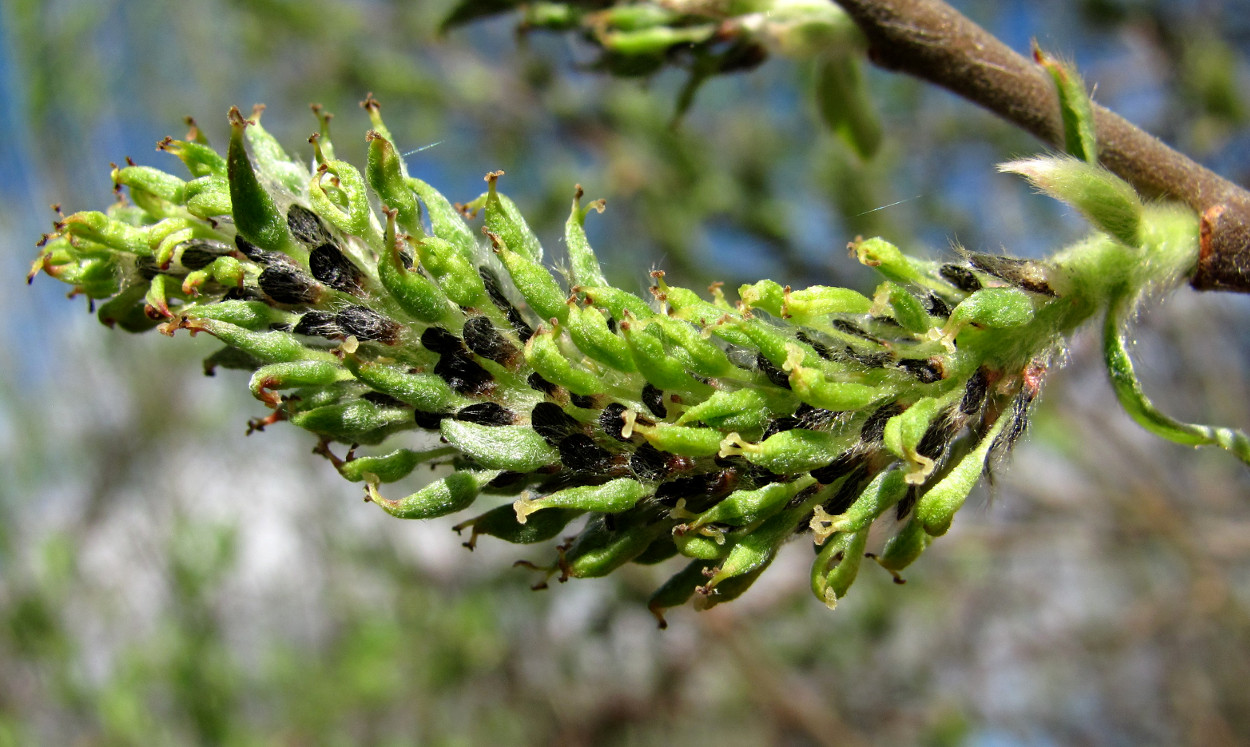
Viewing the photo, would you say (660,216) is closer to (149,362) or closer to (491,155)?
(491,155)

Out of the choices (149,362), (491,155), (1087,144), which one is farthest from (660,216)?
(1087,144)

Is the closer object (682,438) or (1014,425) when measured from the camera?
(682,438)

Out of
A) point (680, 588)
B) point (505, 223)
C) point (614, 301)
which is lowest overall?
point (680, 588)

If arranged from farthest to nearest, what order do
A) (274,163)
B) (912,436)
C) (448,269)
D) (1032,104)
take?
(1032,104) → (274,163) → (448,269) → (912,436)

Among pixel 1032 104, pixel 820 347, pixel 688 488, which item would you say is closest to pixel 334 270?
pixel 688 488

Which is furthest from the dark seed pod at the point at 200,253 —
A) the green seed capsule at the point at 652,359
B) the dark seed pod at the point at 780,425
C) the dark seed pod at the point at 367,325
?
the dark seed pod at the point at 780,425

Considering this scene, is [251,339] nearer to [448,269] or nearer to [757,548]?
[448,269]
